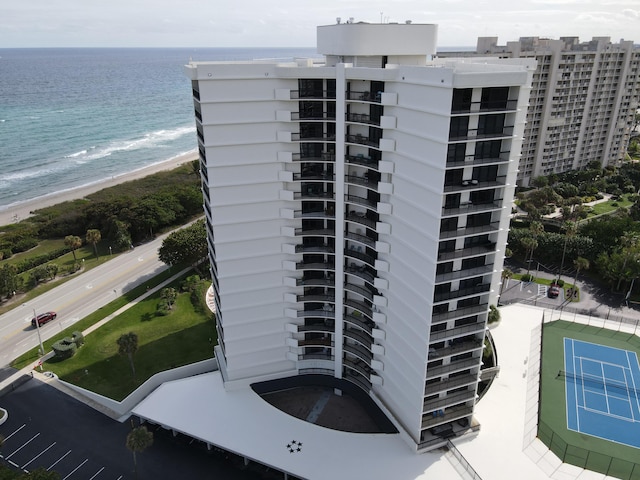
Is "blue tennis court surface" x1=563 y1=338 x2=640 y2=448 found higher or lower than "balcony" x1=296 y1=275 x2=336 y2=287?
lower

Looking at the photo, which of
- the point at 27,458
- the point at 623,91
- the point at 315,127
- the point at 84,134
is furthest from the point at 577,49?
the point at 84,134

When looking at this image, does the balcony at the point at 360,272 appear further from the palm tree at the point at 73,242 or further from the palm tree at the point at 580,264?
the palm tree at the point at 73,242

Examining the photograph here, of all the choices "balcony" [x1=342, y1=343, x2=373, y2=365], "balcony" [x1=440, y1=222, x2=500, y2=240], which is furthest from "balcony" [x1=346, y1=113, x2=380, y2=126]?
"balcony" [x1=342, y1=343, x2=373, y2=365]

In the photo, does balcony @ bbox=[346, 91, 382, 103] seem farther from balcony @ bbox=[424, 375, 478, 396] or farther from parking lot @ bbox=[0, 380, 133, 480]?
parking lot @ bbox=[0, 380, 133, 480]

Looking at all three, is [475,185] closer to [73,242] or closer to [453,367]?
[453,367]

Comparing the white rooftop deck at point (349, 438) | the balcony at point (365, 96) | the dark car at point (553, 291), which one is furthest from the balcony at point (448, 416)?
the dark car at point (553, 291)

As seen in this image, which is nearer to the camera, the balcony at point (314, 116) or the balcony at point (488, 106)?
the balcony at point (488, 106)
